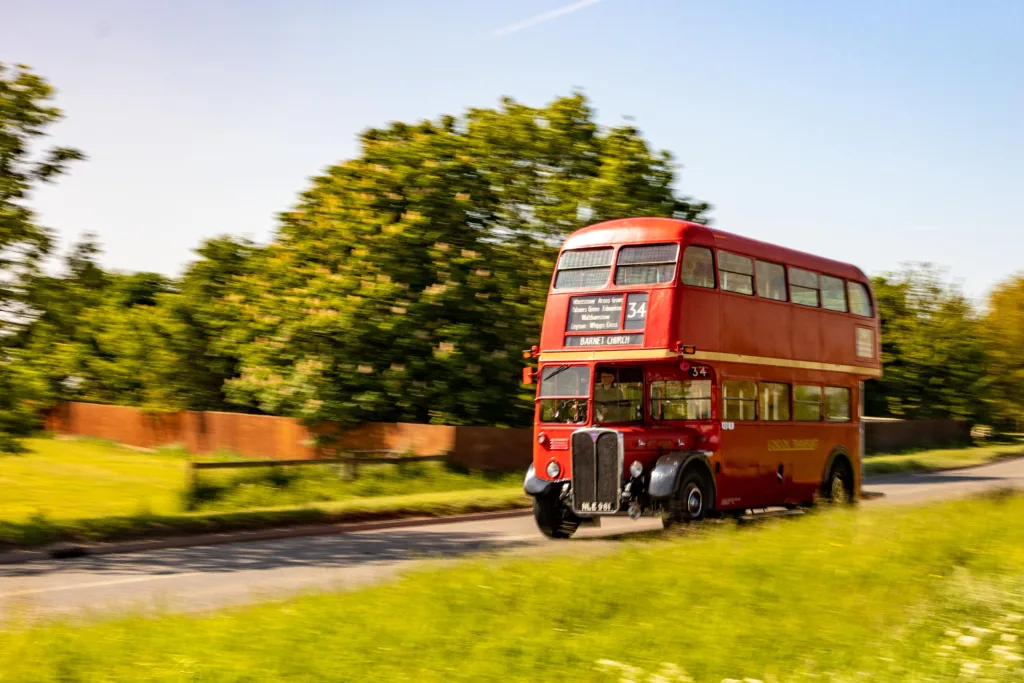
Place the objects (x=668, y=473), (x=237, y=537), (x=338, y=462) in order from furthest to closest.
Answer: (x=338, y=462) → (x=237, y=537) → (x=668, y=473)

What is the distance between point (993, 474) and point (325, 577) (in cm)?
2757

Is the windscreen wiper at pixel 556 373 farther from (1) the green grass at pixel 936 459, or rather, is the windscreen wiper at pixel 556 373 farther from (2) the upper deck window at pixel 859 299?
(1) the green grass at pixel 936 459

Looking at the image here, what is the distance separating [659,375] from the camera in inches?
673

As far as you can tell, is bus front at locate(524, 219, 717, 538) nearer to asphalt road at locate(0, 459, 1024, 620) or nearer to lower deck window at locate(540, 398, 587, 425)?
lower deck window at locate(540, 398, 587, 425)

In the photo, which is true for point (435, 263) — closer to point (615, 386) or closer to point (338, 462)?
point (338, 462)

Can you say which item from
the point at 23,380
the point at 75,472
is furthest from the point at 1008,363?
the point at 23,380

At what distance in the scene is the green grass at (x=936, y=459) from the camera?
3588 cm

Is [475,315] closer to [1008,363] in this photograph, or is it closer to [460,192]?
[460,192]

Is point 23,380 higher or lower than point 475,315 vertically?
lower

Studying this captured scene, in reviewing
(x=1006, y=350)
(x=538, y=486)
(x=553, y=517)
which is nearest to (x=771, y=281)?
(x=538, y=486)

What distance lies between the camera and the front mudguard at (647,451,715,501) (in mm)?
15922

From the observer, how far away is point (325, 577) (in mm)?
12984

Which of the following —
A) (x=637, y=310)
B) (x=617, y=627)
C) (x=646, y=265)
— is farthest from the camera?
(x=646, y=265)

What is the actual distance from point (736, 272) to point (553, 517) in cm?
468
